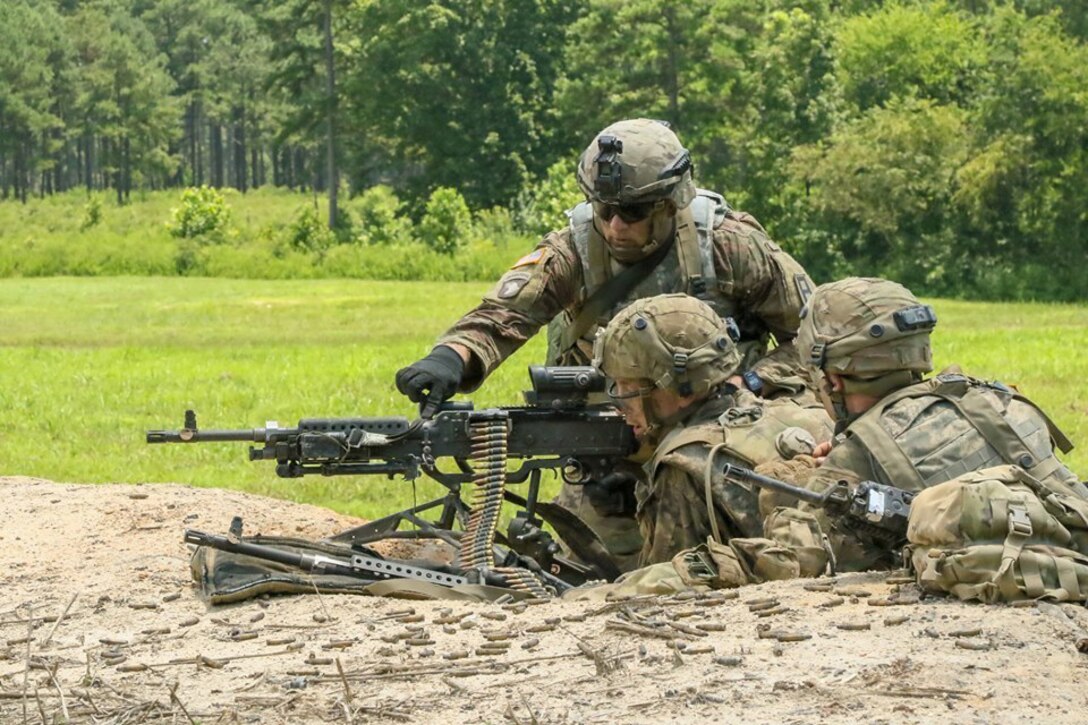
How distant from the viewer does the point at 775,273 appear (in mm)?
8422

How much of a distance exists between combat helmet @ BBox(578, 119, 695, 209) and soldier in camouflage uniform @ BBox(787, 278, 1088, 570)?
1560 mm

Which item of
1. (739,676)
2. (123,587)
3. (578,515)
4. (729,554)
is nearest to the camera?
(739,676)

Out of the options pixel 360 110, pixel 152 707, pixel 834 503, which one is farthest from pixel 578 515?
pixel 360 110

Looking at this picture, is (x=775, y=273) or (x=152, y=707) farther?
(x=775, y=273)

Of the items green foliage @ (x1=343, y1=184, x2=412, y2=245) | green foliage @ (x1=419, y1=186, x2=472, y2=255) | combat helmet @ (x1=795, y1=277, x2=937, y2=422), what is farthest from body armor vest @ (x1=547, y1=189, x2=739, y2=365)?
green foliage @ (x1=343, y1=184, x2=412, y2=245)

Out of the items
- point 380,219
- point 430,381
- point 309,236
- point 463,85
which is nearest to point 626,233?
point 430,381

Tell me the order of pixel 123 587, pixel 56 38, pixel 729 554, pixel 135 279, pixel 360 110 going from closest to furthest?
pixel 729 554 < pixel 123 587 < pixel 135 279 < pixel 360 110 < pixel 56 38

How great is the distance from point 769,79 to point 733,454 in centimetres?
4463

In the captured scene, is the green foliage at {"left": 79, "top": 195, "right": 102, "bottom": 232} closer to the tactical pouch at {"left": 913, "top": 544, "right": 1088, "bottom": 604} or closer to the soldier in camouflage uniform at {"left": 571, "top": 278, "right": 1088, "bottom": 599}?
the soldier in camouflage uniform at {"left": 571, "top": 278, "right": 1088, "bottom": 599}

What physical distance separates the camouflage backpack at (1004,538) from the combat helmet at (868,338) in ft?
2.56

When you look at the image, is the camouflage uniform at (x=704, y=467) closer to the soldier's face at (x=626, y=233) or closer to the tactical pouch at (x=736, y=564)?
the tactical pouch at (x=736, y=564)

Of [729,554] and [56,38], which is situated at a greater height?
[56,38]

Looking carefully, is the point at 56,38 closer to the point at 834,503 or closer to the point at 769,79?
the point at 769,79

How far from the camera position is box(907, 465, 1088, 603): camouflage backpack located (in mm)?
5576
